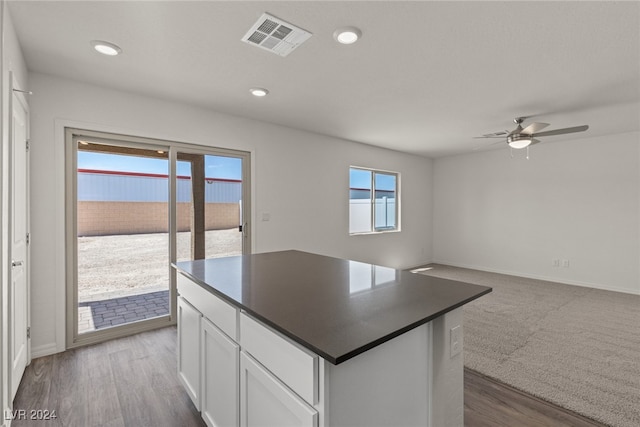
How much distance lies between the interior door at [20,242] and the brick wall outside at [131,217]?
49 centimetres

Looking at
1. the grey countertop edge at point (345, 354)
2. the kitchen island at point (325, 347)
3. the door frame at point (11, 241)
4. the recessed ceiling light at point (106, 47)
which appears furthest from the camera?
the recessed ceiling light at point (106, 47)

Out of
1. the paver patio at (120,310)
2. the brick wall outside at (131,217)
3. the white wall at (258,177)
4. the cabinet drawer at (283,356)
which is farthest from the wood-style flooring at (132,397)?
the brick wall outside at (131,217)

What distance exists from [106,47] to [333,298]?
2473 mm

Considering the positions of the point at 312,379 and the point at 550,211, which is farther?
the point at 550,211

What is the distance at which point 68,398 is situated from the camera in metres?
2.06

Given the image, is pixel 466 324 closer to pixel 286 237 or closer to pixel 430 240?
pixel 286 237

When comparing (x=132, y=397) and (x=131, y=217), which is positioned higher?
(x=131, y=217)

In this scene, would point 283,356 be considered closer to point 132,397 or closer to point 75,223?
point 132,397

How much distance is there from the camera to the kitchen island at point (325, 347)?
0.97 metres

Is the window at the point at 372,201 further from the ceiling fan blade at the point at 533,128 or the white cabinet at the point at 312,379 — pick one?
the white cabinet at the point at 312,379

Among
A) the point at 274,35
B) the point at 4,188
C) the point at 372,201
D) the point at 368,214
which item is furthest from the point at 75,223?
the point at 372,201

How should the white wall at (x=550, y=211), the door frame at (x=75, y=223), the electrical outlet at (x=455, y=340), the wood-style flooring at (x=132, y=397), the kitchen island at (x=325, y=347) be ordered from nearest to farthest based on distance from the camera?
the kitchen island at (x=325, y=347) → the electrical outlet at (x=455, y=340) → the wood-style flooring at (x=132, y=397) → the door frame at (x=75, y=223) → the white wall at (x=550, y=211)

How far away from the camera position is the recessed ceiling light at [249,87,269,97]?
3059 millimetres

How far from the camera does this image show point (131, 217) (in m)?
3.21
